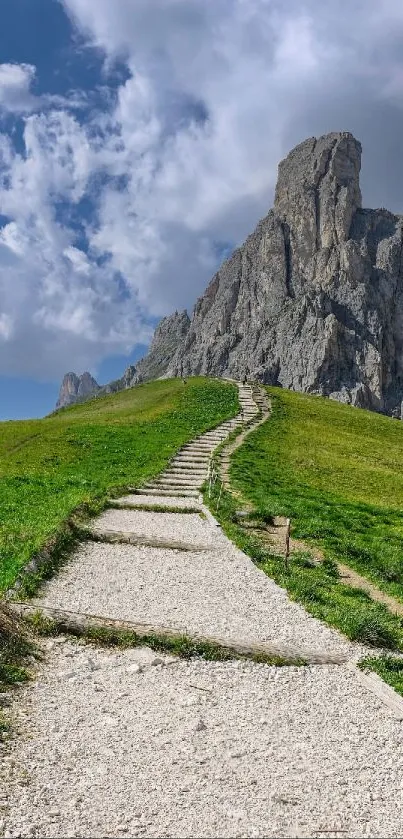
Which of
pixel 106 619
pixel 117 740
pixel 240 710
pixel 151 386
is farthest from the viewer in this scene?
pixel 151 386

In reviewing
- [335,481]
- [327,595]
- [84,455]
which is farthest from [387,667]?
[84,455]

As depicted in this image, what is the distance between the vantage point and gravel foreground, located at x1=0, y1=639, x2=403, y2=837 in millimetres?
6133

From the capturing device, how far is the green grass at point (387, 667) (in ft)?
32.1

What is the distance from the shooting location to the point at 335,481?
34625mm

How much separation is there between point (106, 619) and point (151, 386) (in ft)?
238

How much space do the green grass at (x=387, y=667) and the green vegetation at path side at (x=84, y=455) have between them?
307 inches

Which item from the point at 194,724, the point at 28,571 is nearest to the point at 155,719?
the point at 194,724

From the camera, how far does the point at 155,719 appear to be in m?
8.16

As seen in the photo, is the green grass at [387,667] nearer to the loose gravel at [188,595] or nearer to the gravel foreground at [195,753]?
the gravel foreground at [195,753]

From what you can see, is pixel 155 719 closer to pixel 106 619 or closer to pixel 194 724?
pixel 194 724

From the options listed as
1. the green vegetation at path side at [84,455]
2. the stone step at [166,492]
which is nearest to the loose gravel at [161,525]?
the green vegetation at path side at [84,455]

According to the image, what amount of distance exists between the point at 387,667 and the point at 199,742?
14.3 feet

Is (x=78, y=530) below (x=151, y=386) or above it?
below

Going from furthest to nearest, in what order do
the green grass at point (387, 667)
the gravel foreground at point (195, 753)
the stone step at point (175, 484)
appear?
the stone step at point (175, 484), the green grass at point (387, 667), the gravel foreground at point (195, 753)
